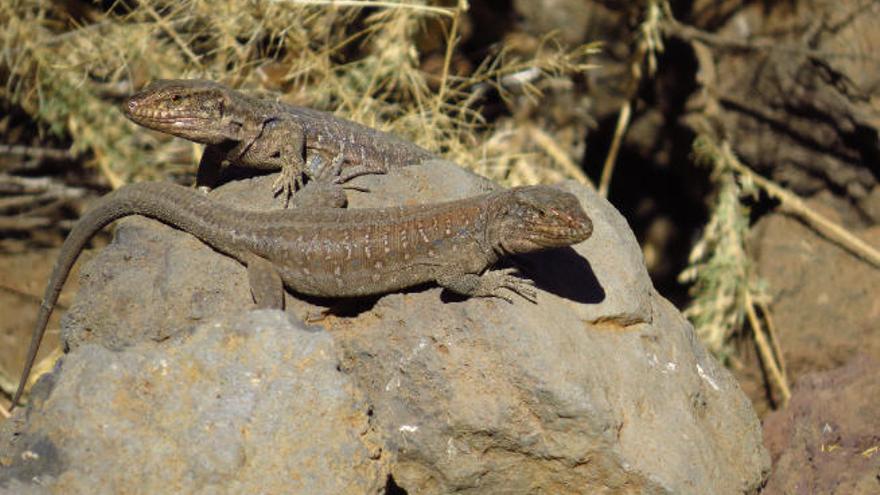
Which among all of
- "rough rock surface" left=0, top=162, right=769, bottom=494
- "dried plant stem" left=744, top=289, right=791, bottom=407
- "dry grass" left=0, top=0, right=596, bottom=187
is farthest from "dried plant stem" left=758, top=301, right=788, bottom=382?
"rough rock surface" left=0, top=162, right=769, bottom=494

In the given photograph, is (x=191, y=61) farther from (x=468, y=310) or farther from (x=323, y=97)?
(x=468, y=310)

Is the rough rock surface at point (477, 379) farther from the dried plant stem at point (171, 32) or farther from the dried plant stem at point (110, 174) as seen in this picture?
the dried plant stem at point (110, 174)

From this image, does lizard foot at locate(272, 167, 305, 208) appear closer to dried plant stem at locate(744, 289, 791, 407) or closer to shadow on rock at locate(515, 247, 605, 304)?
shadow on rock at locate(515, 247, 605, 304)

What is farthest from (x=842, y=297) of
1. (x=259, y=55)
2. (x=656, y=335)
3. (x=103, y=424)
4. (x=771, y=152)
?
(x=103, y=424)

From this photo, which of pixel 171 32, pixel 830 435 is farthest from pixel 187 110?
pixel 830 435

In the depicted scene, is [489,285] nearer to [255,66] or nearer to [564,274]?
[564,274]
